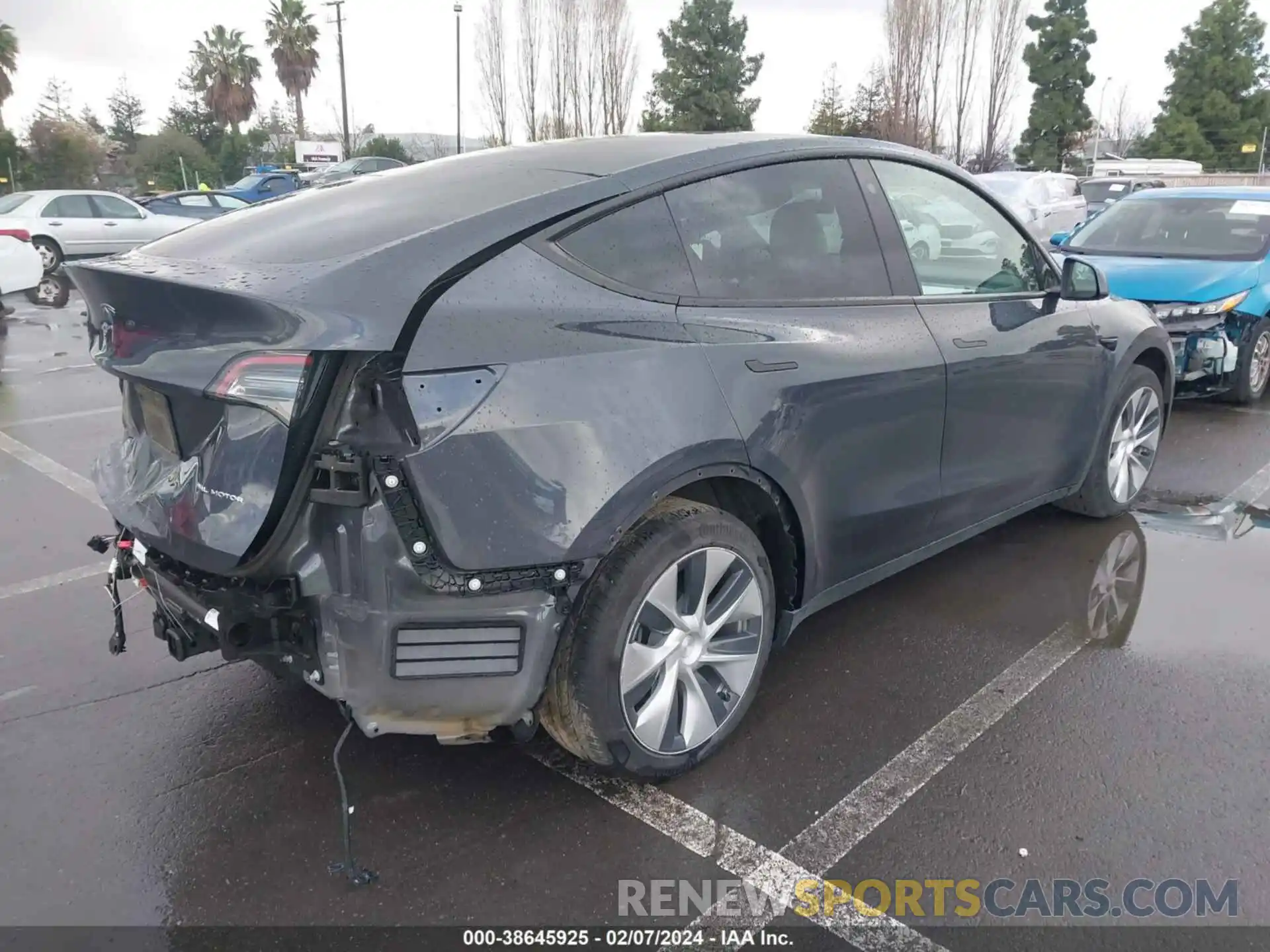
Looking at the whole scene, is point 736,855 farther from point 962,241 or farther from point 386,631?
point 962,241

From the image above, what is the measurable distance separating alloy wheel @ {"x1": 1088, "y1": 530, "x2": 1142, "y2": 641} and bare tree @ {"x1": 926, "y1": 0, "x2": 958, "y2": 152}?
3555cm

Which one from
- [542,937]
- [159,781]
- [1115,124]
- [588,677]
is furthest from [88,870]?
[1115,124]

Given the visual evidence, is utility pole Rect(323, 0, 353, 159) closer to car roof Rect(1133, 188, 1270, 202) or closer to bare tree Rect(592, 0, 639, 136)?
bare tree Rect(592, 0, 639, 136)

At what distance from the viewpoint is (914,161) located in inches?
143

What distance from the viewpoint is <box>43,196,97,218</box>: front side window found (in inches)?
659

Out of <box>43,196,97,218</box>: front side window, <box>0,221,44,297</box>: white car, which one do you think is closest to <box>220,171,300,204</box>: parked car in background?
<box>43,196,97,218</box>: front side window

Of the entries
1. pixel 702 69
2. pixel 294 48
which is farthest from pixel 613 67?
pixel 294 48

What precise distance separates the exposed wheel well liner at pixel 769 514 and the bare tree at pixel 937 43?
37.4 metres

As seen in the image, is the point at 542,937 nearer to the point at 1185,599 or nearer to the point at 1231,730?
the point at 1231,730

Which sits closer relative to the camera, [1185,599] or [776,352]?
[776,352]

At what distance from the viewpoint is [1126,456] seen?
4895 millimetres

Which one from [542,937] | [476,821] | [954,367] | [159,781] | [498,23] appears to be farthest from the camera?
[498,23]

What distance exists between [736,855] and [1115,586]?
99.8 inches

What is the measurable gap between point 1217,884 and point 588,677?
1.64 meters
